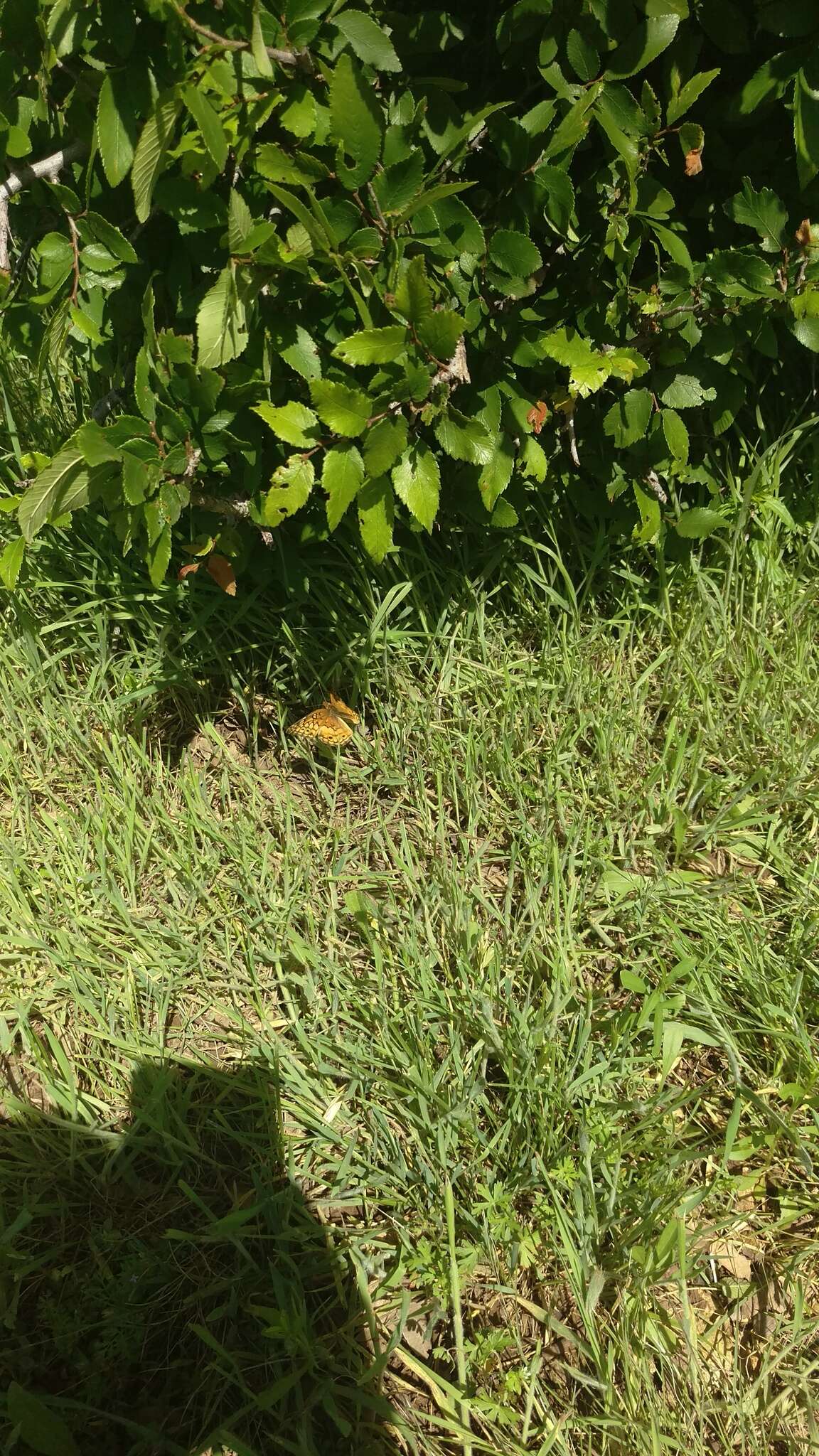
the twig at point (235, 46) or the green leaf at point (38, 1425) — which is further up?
the twig at point (235, 46)

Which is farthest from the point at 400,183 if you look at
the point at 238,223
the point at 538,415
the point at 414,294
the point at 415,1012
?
the point at 415,1012

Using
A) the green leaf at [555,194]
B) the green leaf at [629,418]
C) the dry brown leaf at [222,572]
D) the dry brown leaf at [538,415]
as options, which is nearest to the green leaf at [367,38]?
the green leaf at [555,194]

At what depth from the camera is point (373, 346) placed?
1.68 m

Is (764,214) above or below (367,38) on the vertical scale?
below

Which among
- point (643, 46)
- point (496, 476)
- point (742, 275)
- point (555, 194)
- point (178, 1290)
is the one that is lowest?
point (178, 1290)

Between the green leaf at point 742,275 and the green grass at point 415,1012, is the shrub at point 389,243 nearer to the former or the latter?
the green leaf at point 742,275

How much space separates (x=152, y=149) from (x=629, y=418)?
1.13 metres

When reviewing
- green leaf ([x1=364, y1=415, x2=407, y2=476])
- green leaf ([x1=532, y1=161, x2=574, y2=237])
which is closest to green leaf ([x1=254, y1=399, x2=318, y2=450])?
green leaf ([x1=364, y1=415, x2=407, y2=476])

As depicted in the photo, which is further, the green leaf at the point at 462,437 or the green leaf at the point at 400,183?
the green leaf at the point at 462,437

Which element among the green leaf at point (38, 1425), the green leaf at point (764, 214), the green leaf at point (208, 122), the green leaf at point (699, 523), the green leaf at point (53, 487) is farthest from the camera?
the green leaf at point (699, 523)

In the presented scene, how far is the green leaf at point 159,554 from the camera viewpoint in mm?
1822

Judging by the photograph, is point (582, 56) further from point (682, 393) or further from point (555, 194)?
point (682, 393)

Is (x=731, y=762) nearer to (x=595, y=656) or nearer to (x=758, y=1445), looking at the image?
(x=595, y=656)

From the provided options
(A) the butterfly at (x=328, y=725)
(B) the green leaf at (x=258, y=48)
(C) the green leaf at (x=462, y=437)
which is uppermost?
(B) the green leaf at (x=258, y=48)
